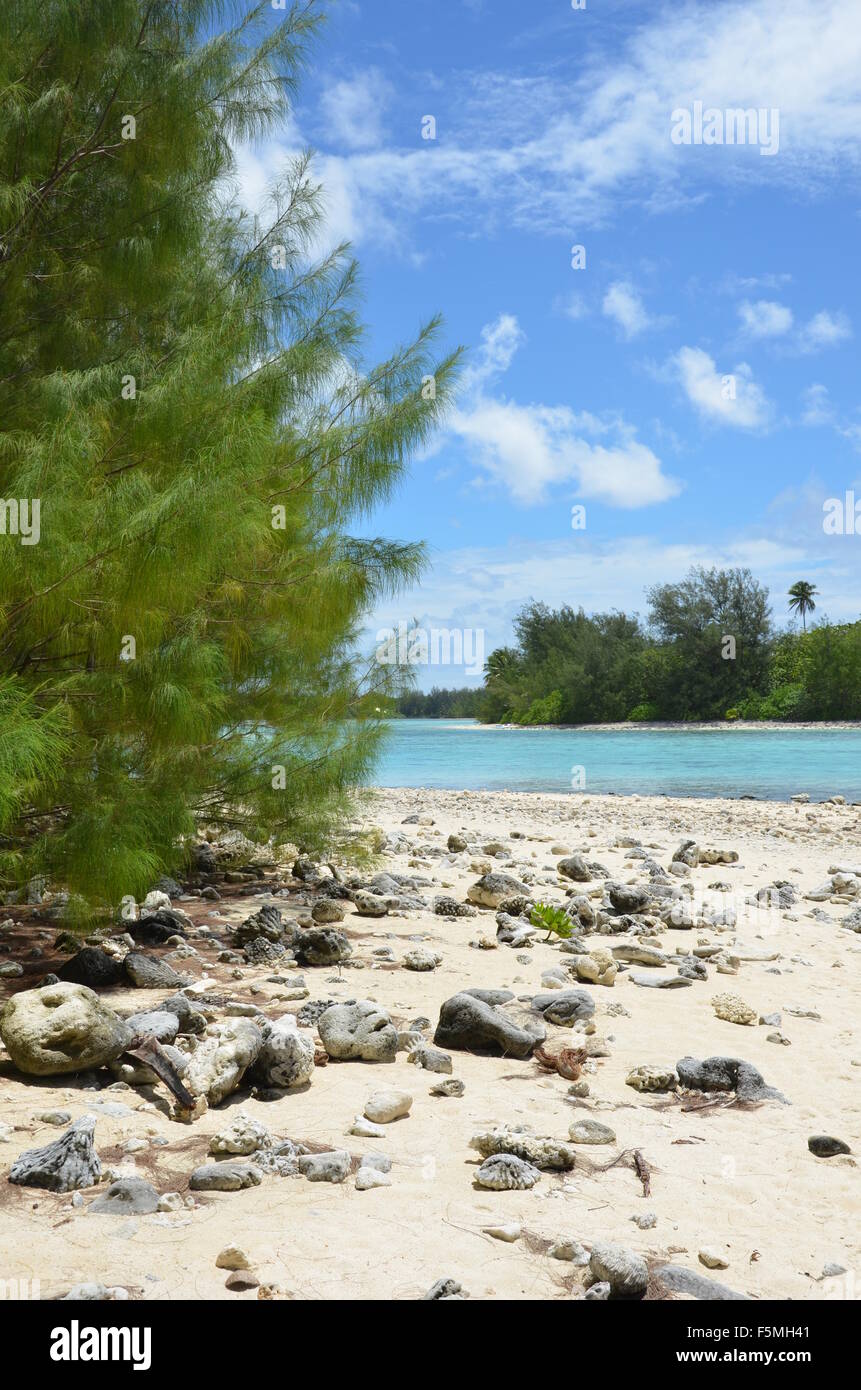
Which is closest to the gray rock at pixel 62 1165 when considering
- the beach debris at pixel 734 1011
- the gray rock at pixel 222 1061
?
the gray rock at pixel 222 1061

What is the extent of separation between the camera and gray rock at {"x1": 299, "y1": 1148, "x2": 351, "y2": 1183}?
3273 mm

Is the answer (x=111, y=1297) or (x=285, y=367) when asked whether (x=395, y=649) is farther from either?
(x=111, y=1297)

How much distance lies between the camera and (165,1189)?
3.20 metres

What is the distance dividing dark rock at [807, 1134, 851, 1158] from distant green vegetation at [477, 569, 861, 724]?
57.6 metres

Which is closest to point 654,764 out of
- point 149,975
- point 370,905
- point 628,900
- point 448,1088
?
point 628,900

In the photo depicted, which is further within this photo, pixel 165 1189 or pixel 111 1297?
pixel 165 1189

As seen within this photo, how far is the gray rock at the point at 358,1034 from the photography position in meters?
4.46

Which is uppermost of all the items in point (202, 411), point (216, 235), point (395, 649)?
point (216, 235)

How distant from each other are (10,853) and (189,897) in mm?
2963

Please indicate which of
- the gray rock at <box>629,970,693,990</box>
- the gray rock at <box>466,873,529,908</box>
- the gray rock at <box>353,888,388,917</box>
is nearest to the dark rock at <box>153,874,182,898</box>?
the gray rock at <box>353,888,388,917</box>

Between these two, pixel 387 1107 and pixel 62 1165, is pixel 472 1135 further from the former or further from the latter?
pixel 62 1165

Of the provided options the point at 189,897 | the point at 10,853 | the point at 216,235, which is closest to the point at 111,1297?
the point at 10,853

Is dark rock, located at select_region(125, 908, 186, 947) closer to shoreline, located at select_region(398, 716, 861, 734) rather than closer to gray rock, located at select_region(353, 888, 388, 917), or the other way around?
gray rock, located at select_region(353, 888, 388, 917)

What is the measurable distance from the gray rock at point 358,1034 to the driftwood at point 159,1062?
751mm
